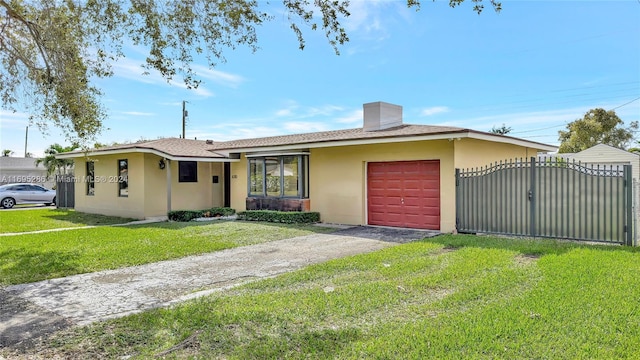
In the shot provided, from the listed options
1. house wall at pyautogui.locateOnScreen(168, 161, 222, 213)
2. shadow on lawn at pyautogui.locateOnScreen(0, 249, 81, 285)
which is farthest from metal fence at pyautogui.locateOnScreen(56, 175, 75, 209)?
shadow on lawn at pyautogui.locateOnScreen(0, 249, 81, 285)

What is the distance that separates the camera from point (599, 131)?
38.4m

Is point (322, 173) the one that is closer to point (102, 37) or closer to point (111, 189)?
point (102, 37)

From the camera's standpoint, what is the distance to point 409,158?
40.4 feet

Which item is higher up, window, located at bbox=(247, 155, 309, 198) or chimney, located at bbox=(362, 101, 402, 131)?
chimney, located at bbox=(362, 101, 402, 131)

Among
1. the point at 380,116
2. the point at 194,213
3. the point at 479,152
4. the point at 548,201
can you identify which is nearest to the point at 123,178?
the point at 194,213

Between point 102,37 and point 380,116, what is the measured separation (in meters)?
8.82

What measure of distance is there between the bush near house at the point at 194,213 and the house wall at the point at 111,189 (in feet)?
4.98

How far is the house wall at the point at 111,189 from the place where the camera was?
647 inches

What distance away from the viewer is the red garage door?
1194 cm

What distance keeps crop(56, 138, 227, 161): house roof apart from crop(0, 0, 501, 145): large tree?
387 centimetres

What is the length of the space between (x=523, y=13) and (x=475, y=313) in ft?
34.2

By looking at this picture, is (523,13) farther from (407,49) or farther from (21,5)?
(21,5)

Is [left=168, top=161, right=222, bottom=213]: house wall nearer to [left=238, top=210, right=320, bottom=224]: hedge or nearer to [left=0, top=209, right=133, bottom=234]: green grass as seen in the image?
[left=0, top=209, right=133, bottom=234]: green grass

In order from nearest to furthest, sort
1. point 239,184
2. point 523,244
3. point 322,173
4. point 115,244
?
point 523,244
point 115,244
point 322,173
point 239,184
